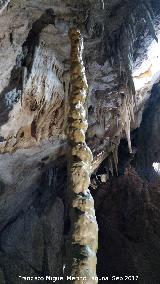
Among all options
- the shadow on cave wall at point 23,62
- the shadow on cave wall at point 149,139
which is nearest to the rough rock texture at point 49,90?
the shadow on cave wall at point 23,62

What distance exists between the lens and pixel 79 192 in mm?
2480

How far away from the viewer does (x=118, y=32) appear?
4805 mm

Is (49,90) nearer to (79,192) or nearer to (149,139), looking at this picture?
(79,192)

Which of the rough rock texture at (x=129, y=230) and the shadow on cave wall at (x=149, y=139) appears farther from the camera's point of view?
the shadow on cave wall at (x=149, y=139)

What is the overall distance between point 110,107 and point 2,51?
3215mm

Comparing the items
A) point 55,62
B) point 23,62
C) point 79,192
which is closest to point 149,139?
point 55,62

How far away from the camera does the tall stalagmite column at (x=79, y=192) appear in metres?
2.11

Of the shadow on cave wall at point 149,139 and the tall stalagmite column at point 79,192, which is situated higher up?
the shadow on cave wall at point 149,139

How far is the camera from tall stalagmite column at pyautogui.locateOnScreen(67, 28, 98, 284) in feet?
6.92

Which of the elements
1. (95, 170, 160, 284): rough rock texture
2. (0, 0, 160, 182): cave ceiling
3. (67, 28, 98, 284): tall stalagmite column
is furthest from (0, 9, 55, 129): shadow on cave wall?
(95, 170, 160, 284): rough rock texture

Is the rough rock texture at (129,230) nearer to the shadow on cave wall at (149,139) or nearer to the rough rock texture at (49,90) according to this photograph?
the shadow on cave wall at (149,139)

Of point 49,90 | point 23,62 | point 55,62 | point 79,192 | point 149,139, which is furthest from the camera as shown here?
point 149,139

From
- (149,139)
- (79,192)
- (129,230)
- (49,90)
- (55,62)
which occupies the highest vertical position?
(149,139)

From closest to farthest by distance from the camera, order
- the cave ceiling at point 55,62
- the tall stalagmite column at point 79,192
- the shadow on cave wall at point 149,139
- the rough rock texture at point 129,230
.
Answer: the tall stalagmite column at point 79,192 < the cave ceiling at point 55,62 < the rough rock texture at point 129,230 < the shadow on cave wall at point 149,139
